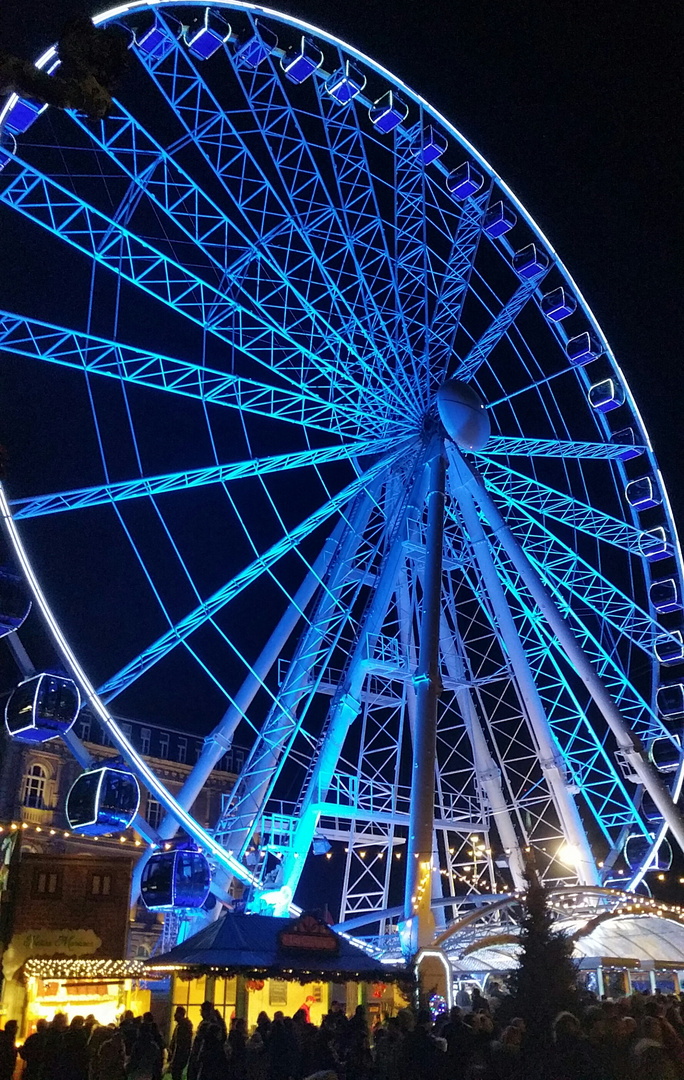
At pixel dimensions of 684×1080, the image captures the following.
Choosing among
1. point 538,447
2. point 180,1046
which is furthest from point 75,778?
point 180,1046

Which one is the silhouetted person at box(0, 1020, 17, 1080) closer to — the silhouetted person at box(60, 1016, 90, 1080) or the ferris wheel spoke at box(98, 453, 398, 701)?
the silhouetted person at box(60, 1016, 90, 1080)

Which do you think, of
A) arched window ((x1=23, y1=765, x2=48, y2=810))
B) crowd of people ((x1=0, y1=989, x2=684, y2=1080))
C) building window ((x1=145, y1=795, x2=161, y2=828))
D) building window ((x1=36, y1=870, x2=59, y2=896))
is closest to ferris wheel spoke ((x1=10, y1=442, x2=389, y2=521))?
building window ((x1=36, y1=870, x2=59, y2=896))

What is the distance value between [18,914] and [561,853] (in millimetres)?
13049

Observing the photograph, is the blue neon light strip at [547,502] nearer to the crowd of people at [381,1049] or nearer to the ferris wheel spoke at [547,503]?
the ferris wheel spoke at [547,503]

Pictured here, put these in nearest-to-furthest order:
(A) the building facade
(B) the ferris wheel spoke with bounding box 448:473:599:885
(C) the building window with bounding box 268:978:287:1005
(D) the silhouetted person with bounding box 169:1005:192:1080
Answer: (D) the silhouetted person with bounding box 169:1005:192:1080 → (C) the building window with bounding box 268:978:287:1005 → (B) the ferris wheel spoke with bounding box 448:473:599:885 → (A) the building facade

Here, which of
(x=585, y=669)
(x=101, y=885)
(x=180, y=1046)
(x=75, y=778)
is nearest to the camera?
(x=180, y=1046)

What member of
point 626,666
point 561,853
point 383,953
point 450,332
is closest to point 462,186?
point 450,332

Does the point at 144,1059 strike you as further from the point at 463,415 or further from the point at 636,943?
the point at 463,415

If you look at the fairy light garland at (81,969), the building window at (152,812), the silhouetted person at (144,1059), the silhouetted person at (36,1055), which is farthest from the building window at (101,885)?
the building window at (152,812)

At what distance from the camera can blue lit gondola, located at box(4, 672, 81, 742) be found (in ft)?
57.8

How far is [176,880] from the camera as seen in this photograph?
2000 cm

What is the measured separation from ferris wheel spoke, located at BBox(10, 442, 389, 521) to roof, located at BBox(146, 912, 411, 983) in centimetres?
778

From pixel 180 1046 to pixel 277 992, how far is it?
6580mm

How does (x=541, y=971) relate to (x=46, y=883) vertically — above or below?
below
